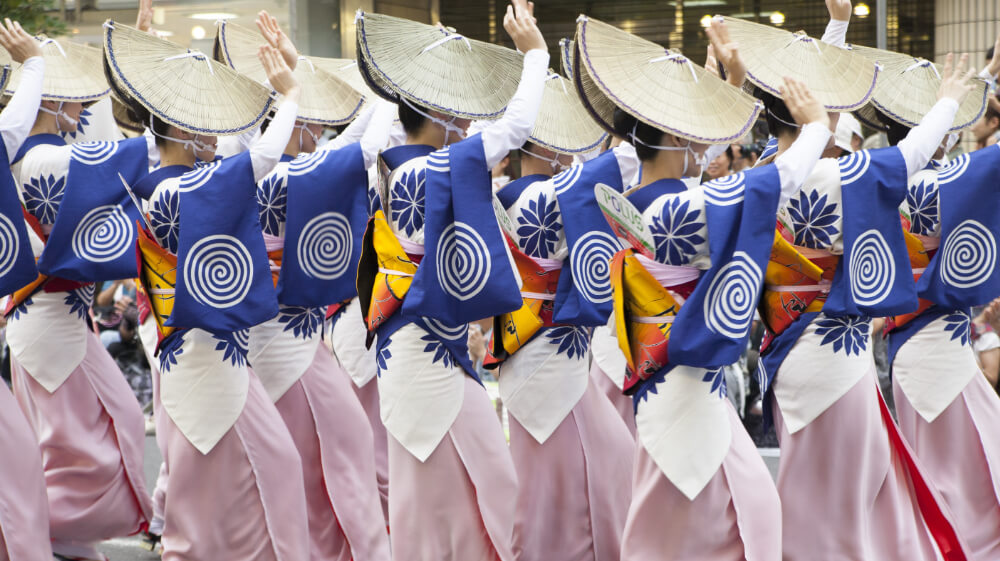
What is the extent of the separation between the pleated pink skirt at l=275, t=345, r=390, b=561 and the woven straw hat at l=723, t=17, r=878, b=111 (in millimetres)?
1858

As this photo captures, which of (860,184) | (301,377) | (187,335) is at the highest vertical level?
(860,184)

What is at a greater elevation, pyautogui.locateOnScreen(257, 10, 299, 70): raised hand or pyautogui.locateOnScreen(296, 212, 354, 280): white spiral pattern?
pyautogui.locateOnScreen(257, 10, 299, 70): raised hand

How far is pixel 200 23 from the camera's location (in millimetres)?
9938

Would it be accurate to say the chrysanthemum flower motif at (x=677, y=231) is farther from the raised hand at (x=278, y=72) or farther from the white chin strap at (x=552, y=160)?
the raised hand at (x=278, y=72)

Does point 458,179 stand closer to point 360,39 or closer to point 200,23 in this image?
point 360,39

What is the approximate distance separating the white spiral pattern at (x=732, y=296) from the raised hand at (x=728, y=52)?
2.74ft

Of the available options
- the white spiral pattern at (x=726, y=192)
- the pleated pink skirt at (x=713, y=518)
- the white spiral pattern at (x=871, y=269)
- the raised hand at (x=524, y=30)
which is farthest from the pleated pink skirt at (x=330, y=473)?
the white spiral pattern at (x=871, y=269)

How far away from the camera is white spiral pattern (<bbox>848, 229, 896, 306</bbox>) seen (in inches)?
144

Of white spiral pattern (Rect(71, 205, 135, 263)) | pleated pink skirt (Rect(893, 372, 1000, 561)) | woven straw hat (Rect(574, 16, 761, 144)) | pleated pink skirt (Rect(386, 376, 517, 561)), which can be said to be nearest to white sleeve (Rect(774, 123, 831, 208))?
woven straw hat (Rect(574, 16, 761, 144))

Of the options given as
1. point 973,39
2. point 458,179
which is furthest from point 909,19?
point 458,179

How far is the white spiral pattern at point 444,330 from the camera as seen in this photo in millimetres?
3717

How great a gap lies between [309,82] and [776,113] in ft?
6.68

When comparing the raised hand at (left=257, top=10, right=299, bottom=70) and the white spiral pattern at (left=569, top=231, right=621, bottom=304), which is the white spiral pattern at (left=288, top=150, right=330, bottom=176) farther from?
the white spiral pattern at (left=569, top=231, right=621, bottom=304)

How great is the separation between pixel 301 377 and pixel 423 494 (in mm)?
858
